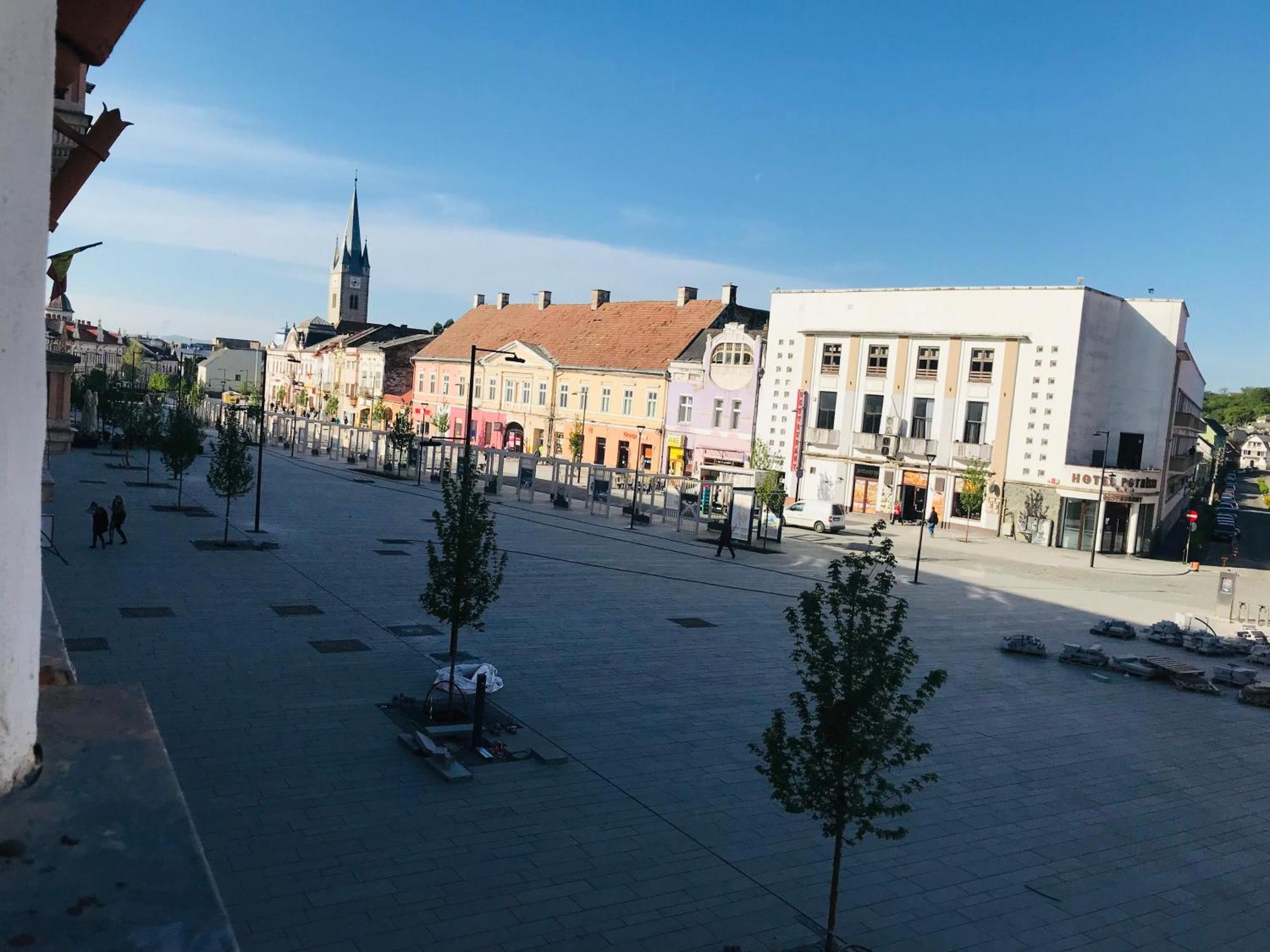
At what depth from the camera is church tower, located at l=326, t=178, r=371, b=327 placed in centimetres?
12075

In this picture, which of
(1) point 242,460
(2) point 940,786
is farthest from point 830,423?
(2) point 940,786

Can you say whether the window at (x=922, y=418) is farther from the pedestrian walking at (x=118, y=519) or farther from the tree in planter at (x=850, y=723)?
the tree in planter at (x=850, y=723)

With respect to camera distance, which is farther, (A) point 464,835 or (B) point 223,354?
(B) point 223,354

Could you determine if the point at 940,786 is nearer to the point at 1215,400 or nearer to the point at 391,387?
the point at 391,387

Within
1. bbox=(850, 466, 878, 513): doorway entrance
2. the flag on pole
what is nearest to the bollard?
the flag on pole

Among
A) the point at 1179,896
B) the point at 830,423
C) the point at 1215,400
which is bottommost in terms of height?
the point at 1179,896

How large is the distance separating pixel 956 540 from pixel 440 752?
36.4 m

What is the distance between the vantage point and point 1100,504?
42562mm

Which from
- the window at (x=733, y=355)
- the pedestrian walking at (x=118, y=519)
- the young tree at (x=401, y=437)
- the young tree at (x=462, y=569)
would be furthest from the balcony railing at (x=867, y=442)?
the young tree at (x=462, y=569)

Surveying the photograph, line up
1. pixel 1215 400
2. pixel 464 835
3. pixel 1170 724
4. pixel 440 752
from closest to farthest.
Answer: pixel 464 835 < pixel 440 752 < pixel 1170 724 < pixel 1215 400

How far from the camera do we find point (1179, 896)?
10727 mm

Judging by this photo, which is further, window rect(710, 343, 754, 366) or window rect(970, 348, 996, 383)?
window rect(710, 343, 754, 366)

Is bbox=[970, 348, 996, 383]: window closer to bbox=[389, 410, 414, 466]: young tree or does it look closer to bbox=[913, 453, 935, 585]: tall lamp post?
bbox=[913, 453, 935, 585]: tall lamp post

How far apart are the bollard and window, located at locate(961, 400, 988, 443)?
130ft
